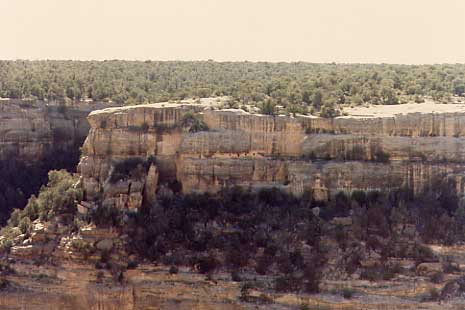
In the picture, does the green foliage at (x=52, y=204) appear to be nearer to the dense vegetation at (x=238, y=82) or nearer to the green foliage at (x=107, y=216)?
the green foliage at (x=107, y=216)

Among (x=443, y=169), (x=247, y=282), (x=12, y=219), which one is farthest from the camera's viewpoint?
(x=12, y=219)

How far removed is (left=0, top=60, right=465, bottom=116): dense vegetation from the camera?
39719 millimetres

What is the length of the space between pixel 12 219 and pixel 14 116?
9.87m

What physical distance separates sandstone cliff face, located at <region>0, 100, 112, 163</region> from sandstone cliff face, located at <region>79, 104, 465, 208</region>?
1141 cm

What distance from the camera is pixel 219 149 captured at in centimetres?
3572

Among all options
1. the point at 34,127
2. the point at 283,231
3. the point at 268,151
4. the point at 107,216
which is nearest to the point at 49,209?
the point at 107,216

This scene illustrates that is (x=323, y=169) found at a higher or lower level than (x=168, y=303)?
higher

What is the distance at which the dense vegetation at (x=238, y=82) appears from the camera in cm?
3972

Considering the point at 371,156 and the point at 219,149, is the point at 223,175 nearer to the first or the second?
the point at 219,149

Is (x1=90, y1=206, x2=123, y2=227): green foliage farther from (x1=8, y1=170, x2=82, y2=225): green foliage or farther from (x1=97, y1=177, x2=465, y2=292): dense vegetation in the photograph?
(x1=8, y1=170, x2=82, y2=225): green foliage

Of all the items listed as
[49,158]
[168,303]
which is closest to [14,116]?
[49,158]

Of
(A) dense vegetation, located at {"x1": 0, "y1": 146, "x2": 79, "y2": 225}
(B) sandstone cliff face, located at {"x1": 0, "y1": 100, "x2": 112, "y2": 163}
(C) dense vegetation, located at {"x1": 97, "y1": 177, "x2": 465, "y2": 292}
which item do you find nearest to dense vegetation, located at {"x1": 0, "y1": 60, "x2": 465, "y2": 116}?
(B) sandstone cliff face, located at {"x1": 0, "y1": 100, "x2": 112, "y2": 163}

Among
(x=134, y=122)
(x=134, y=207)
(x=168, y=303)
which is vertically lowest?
(x=168, y=303)

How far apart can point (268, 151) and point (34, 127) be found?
51.3 feet
